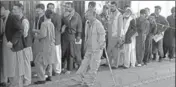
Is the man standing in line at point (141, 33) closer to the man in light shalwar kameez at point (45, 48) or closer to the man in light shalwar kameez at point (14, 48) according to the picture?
the man in light shalwar kameez at point (45, 48)

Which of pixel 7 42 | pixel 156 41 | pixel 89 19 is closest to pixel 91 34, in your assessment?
pixel 89 19

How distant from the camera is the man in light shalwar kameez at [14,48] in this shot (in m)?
5.78

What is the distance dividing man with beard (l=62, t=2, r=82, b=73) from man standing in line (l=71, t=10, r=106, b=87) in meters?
1.29

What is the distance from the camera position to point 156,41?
990 cm

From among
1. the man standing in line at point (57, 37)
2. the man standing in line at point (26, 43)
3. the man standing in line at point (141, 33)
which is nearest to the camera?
the man standing in line at point (26, 43)

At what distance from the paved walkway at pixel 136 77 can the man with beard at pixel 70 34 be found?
21.9 inches

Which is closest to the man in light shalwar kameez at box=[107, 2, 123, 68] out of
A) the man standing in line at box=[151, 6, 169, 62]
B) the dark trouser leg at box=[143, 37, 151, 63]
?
the dark trouser leg at box=[143, 37, 151, 63]

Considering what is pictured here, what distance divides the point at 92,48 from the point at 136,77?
1.89 metres

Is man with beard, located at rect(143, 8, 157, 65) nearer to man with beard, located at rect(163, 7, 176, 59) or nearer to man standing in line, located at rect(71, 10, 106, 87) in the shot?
man with beard, located at rect(163, 7, 176, 59)

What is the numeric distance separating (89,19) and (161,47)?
472cm

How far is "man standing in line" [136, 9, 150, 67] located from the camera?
880 centimetres

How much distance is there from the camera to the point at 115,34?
8.59m

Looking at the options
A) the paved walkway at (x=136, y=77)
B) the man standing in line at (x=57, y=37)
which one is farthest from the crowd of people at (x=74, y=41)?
the paved walkway at (x=136, y=77)

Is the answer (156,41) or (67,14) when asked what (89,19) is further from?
(156,41)
